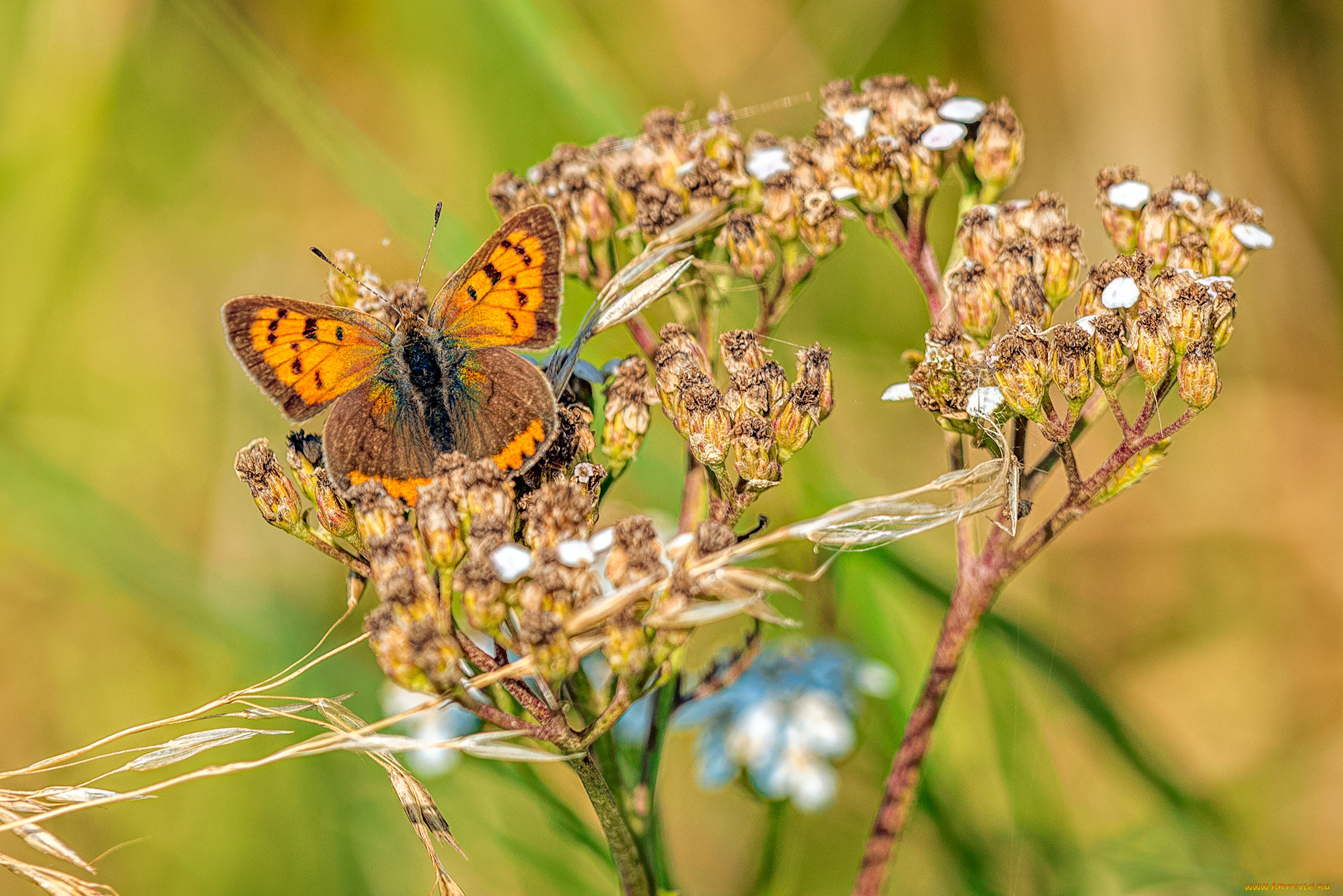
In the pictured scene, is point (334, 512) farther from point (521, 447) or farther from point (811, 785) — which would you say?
point (811, 785)

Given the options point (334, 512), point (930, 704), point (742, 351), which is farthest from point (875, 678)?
point (334, 512)

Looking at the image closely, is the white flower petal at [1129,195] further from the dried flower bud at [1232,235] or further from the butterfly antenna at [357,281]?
the butterfly antenna at [357,281]

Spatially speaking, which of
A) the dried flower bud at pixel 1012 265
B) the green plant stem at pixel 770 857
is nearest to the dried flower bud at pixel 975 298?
the dried flower bud at pixel 1012 265

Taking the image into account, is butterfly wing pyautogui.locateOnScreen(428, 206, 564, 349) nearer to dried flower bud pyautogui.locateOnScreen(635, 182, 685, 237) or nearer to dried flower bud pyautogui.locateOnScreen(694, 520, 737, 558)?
dried flower bud pyautogui.locateOnScreen(635, 182, 685, 237)

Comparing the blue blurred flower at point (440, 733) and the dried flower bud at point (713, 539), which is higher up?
the dried flower bud at point (713, 539)

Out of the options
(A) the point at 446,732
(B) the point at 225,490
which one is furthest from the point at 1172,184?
(B) the point at 225,490

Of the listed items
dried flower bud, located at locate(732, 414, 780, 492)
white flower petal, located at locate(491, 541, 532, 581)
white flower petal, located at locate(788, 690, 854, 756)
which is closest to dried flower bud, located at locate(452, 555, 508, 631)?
white flower petal, located at locate(491, 541, 532, 581)

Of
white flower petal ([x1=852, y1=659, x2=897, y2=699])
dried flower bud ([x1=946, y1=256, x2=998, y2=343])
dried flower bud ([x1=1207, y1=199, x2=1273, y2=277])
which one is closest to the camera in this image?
dried flower bud ([x1=946, y1=256, x2=998, y2=343])
